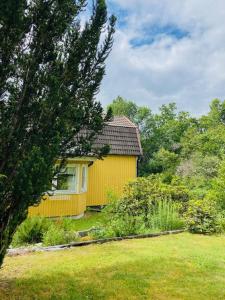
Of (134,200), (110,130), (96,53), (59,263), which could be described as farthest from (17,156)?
(110,130)

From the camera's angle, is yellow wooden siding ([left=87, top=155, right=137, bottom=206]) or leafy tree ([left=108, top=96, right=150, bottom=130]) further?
leafy tree ([left=108, top=96, right=150, bottom=130])

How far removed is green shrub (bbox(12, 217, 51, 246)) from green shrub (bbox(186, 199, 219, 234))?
4762mm

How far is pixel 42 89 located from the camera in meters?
5.20

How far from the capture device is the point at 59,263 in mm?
7211

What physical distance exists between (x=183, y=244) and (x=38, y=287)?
15.5 feet

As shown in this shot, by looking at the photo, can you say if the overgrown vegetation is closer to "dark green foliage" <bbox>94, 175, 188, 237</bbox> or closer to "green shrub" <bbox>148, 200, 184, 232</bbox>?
"dark green foliage" <bbox>94, 175, 188, 237</bbox>

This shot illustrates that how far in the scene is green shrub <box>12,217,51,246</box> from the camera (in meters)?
10.1

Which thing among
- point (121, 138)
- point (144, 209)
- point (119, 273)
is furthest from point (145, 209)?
point (121, 138)

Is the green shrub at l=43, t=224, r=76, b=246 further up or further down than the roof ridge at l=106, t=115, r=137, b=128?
further down

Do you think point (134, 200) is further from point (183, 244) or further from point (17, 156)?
point (17, 156)

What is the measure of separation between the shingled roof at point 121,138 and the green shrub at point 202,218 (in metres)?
10.3

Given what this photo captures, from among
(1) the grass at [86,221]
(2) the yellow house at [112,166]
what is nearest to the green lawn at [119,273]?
(1) the grass at [86,221]

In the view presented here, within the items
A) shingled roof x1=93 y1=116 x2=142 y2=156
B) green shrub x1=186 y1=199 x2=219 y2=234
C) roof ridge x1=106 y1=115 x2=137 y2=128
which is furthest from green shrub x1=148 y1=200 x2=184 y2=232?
roof ridge x1=106 y1=115 x2=137 y2=128

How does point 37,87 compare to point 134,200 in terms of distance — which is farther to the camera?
point 134,200
